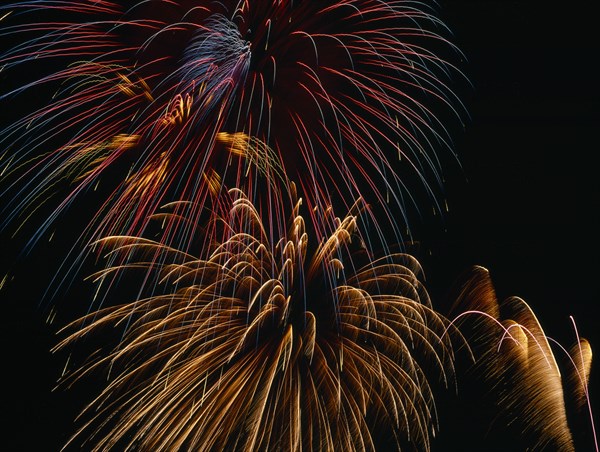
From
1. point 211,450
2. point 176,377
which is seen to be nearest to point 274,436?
point 211,450

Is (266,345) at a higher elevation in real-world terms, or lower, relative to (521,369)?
higher

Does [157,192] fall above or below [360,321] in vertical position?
above

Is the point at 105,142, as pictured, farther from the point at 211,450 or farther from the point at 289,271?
the point at 211,450

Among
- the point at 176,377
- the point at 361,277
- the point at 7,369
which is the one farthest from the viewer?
the point at 7,369

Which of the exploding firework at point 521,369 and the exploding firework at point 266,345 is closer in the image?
the exploding firework at point 266,345

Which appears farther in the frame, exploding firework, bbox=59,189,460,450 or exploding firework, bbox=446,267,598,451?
exploding firework, bbox=446,267,598,451

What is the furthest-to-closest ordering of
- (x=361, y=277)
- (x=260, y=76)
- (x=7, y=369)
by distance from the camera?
(x=7, y=369)
(x=361, y=277)
(x=260, y=76)

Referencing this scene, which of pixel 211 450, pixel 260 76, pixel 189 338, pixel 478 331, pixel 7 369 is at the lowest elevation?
pixel 7 369

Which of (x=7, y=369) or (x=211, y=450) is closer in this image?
(x=211, y=450)
